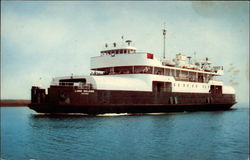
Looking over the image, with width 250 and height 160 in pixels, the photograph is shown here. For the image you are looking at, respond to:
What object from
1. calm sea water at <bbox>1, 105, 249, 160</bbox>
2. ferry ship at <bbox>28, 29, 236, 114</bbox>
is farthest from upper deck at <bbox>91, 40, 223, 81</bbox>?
calm sea water at <bbox>1, 105, 249, 160</bbox>

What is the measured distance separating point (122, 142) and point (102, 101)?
12.8 meters

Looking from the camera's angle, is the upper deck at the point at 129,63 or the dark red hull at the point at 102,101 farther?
the upper deck at the point at 129,63

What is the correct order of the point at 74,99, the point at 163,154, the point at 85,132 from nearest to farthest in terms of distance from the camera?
the point at 163,154 < the point at 85,132 < the point at 74,99

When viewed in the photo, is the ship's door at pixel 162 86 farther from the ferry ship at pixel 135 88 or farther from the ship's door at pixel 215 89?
the ship's door at pixel 215 89

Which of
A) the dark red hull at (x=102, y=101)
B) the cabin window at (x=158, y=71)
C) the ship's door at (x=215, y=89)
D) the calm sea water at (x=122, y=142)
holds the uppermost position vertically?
the cabin window at (x=158, y=71)

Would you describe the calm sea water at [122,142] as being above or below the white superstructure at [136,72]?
below

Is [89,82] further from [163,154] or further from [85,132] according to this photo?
[163,154]

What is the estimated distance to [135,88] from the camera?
33531mm

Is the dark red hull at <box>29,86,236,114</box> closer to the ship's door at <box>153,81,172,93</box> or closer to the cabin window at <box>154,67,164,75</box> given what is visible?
the ship's door at <box>153,81,172,93</box>

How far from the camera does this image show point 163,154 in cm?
1553

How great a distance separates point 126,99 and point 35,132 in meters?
12.3

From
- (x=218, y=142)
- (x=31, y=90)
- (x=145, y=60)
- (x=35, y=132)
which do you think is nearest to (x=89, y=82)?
(x=31, y=90)

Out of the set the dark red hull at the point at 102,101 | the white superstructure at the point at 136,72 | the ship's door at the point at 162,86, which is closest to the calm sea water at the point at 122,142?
the dark red hull at the point at 102,101

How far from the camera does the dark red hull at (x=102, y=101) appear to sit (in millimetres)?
28844
